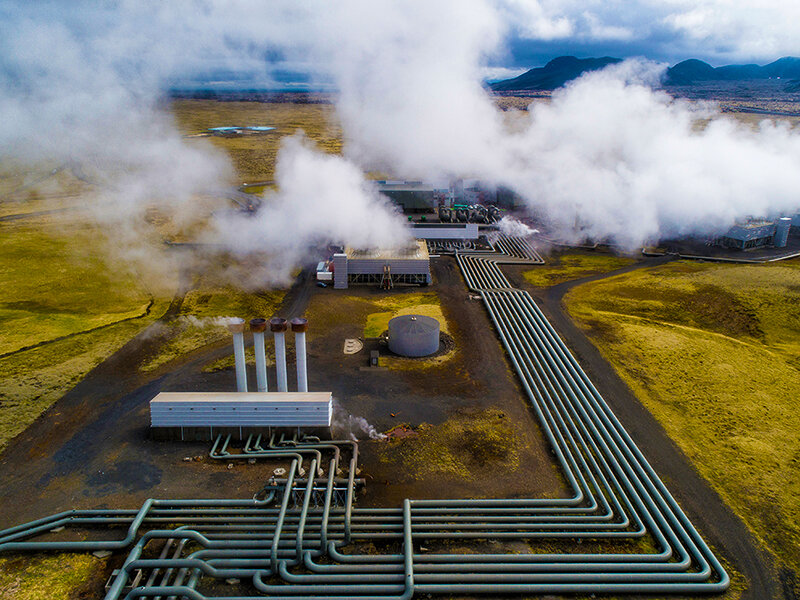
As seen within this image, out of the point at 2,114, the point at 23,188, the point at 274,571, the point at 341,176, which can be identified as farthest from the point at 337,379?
the point at 23,188

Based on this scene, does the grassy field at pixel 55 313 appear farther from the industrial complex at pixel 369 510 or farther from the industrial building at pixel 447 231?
the industrial building at pixel 447 231

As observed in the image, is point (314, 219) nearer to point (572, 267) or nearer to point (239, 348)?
point (572, 267)

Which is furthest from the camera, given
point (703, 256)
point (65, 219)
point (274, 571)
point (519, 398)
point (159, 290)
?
point (65, 219)

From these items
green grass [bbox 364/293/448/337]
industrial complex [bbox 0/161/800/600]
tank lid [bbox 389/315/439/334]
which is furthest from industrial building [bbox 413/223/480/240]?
industrial complex [bbox 0/161/800/600]

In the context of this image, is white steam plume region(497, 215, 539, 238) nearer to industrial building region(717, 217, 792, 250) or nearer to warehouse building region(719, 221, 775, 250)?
warehouse building region(719, 221, 775, 250)

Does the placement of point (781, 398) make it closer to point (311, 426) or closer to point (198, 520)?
point (311, 426)

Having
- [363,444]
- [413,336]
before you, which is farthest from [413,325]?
[363,444]

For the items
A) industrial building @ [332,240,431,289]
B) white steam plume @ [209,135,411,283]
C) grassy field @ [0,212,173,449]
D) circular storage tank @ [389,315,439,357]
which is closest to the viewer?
grassy field @ [0,212,173,449]
